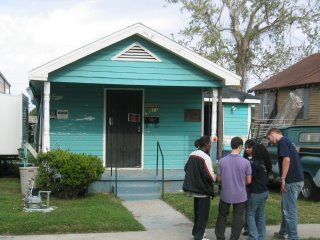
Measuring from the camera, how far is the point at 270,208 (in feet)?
32.8

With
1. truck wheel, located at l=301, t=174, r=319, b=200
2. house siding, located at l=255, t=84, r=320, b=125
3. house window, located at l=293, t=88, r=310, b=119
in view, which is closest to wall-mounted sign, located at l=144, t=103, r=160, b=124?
truck wheel, located at l=301, t=174, r=319, b=200

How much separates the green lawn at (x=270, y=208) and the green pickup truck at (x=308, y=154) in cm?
32

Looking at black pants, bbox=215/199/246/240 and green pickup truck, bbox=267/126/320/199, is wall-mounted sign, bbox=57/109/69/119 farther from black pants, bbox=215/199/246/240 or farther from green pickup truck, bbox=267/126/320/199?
black pants, bbox=215/199/246/240

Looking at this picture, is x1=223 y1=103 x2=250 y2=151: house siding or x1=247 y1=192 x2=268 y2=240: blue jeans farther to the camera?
x1=223 y1=103 x2=250 y2=151: house siding

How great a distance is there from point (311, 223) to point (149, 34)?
6229mm

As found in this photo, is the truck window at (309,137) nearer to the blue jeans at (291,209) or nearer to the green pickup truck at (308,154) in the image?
the green pickup truck at (308,154)

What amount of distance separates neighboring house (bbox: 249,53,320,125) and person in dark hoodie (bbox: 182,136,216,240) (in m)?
17.2

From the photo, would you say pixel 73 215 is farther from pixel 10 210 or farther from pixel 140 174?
pixel 140 174

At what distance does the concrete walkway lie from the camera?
310 inches

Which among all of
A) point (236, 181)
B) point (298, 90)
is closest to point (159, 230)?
point (236, 181)

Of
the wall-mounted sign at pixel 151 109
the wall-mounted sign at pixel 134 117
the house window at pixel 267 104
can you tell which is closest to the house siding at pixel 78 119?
the wall-mounted sign at pixel 134 117

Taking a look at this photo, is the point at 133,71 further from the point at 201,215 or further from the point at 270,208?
the point at 201,215

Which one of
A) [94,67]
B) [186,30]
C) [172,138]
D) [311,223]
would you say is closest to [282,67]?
[186,30]

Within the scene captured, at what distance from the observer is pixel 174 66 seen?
523 inches
